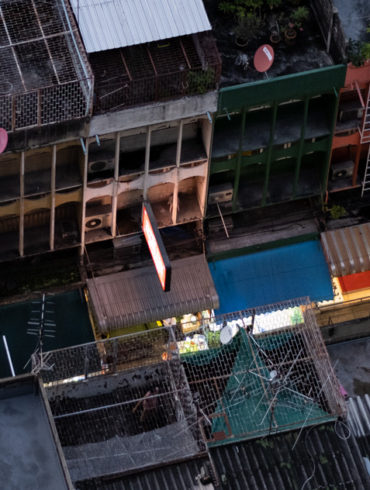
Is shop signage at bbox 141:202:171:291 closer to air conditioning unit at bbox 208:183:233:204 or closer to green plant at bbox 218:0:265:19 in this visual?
air conditioning unit at bbox 208:183:233:204

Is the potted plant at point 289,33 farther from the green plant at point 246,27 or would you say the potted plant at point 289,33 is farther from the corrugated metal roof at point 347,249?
the corrugated metal roof at point 347,249

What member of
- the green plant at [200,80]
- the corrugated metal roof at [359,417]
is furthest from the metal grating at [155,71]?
the corrugated metal roof at [359,417]

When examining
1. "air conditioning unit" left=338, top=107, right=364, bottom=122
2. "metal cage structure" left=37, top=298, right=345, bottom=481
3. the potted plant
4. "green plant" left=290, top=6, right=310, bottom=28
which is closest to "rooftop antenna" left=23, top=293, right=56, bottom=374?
"metal cage structure" left=37, top=298, right=345, bottom=481

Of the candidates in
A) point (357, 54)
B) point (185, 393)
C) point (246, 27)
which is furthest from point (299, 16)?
point (185, 393)

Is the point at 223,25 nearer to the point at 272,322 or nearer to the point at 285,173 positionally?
the point at 285,173

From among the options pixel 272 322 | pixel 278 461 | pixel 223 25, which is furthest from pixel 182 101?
pixel 278 461

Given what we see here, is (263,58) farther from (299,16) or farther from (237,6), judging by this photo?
(237,6)
